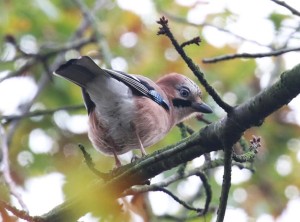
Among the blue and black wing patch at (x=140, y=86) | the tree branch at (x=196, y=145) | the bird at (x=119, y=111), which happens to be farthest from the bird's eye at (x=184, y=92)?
the tree branch at (x=196, y=145)

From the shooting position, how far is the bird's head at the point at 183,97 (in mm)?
6934

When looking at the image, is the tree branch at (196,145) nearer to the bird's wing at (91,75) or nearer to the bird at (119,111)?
the bird's wing at (91,75)

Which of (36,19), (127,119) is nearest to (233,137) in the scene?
(127,119)

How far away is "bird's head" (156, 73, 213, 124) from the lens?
6.93 meters

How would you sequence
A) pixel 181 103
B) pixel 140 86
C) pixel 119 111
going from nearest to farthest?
pixel 119 111 < pixel 140 86 < pixel 181 103

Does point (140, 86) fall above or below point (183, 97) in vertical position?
below

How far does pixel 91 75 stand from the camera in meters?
5.88

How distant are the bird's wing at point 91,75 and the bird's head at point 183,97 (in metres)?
0.44

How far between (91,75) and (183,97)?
1.46 meters

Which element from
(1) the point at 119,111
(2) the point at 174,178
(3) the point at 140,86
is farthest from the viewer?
(3) the point at 140,86

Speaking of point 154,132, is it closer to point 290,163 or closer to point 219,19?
point 219,19

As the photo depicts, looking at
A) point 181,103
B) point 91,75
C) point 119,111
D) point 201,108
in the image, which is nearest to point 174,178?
point 119,111

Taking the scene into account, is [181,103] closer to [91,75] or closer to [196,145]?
[91,75]

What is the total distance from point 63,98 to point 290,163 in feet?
11.7
